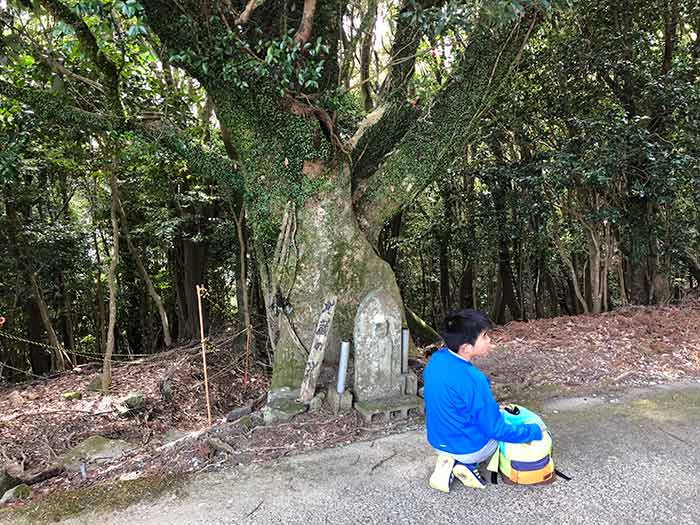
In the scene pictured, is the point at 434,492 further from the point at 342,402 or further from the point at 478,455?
the point at 342,402

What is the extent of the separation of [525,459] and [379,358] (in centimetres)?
150

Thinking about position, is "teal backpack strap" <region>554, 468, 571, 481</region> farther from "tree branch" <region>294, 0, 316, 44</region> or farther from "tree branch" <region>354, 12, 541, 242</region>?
"tree branch" <region>294, 0, 316, 44</region>

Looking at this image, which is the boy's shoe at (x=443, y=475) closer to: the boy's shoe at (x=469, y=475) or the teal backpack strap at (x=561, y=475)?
the boy's shoe at (x=469, y=475)

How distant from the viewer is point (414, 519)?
2.50 metres

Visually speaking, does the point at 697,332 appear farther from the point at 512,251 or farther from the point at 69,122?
the point at 69,122

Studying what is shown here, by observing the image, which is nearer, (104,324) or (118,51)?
(118,51)

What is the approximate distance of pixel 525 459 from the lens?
2652mm

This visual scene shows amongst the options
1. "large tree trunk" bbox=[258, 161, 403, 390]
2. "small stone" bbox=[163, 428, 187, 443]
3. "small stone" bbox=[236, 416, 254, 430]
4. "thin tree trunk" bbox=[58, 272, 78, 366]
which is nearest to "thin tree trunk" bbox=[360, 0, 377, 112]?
"large tree trunk" bbox=[258, 161, 403, 390]

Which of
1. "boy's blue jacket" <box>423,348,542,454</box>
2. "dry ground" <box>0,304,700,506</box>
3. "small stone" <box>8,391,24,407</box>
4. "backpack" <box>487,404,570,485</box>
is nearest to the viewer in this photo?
"boy's blue jacket" <box>423,348,542,454</box>

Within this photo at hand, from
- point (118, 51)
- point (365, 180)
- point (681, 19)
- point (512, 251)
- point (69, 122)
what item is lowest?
point (512, 251)

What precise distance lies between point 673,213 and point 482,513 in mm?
9237

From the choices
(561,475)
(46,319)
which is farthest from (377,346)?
(46,319)

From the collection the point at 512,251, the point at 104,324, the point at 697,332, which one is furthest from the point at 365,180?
the point at 104,324

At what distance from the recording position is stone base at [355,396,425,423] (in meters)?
3.80
